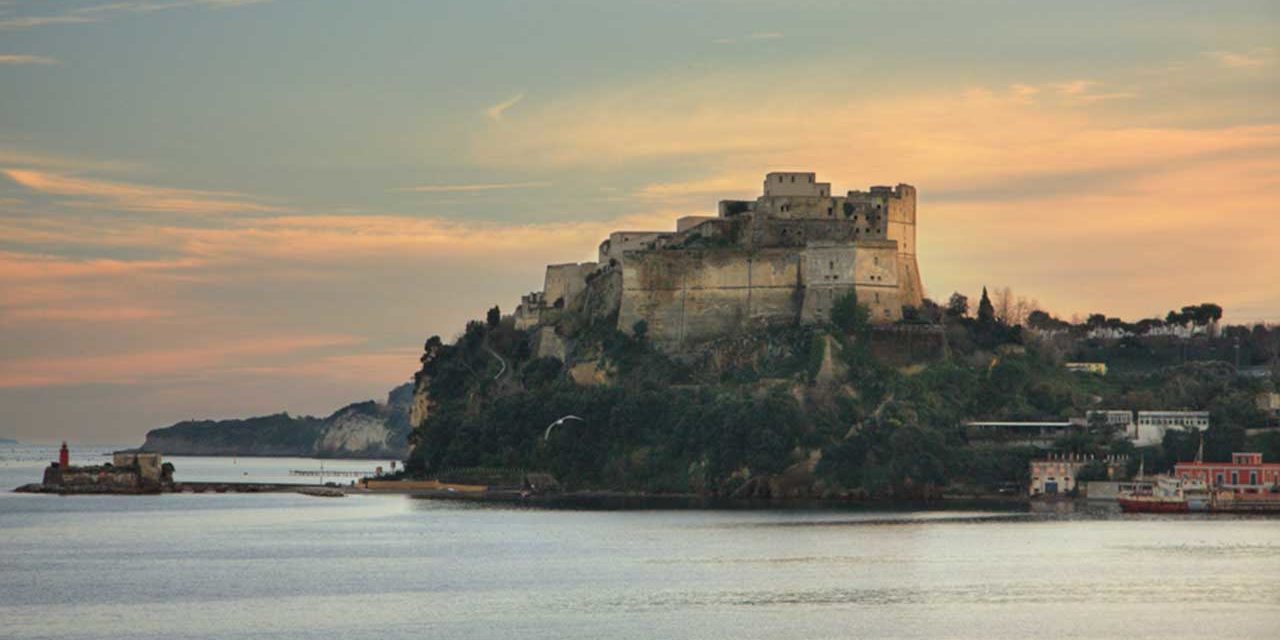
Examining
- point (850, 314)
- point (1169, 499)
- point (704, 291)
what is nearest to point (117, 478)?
point (704, 291)

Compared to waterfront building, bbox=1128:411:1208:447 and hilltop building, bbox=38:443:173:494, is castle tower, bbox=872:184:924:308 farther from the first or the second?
hilltop building, bbox=38:443:173:494

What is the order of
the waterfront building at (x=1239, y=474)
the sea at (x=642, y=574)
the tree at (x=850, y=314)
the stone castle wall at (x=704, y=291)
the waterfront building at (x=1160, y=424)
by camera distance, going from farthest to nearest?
the stone castle wall at (x=704, y=291), the tree at (x=850, y=314), the waterfront building at (x=1160, y=424), the waterfront building at (x=1239, y=474), the sea at (x=642, y=574)

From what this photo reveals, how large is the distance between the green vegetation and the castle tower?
4.10 feet

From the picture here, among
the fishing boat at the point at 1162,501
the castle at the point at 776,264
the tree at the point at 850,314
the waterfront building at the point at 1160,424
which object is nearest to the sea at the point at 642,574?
the fishing boat at the point at 1162,501

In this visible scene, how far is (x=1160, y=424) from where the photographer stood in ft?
295

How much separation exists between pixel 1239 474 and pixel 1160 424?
5829mm

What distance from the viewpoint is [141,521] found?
7794 cm

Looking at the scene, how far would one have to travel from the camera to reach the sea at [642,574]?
45000 mm

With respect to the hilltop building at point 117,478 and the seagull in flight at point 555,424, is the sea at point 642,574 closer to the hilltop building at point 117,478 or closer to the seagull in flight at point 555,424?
the seagull in flight at point 555,424

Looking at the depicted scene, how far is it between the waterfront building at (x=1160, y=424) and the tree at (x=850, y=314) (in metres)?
11.6

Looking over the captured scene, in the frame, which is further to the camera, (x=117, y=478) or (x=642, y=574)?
(x=117, y=478)

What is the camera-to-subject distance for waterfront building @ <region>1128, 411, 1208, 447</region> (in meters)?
89.3

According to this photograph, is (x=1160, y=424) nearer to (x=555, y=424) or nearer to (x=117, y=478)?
(x=555, y=424)

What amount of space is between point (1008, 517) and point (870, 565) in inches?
760
